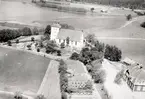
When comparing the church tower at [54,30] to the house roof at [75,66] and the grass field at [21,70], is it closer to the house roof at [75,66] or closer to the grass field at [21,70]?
the grass field at [21,70]

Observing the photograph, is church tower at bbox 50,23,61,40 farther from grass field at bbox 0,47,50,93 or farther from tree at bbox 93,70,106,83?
tree at bbox 93,70,106,83

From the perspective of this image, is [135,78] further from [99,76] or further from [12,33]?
[12,33]

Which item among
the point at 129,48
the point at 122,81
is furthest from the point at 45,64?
the point at 129,48

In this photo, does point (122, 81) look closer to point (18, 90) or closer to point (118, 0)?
point (18, 90)

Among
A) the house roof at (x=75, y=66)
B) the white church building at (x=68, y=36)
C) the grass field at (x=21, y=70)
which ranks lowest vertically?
the grass field at (x=21, y=70)

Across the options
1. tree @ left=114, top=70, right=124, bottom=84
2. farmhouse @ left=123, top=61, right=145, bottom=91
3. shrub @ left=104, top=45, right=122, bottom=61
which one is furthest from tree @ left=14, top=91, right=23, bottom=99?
shrub @ left=104, top=45, right=122, bottom=61

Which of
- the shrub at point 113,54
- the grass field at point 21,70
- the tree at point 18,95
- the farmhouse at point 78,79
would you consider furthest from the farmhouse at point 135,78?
the tree at point 18,95
